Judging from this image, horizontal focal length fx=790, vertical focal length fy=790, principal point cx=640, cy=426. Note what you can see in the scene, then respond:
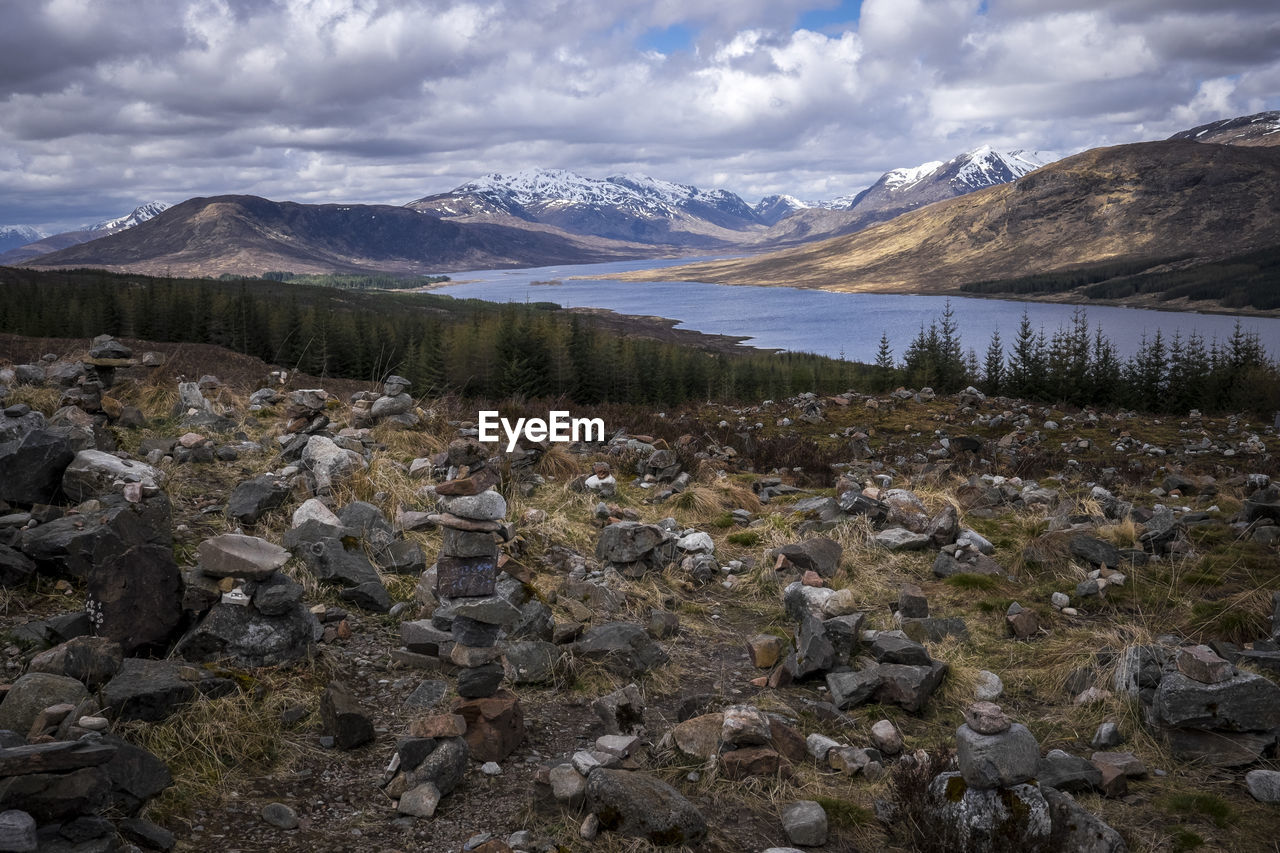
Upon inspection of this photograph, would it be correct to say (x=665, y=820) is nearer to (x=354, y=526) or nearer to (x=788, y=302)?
(x=354, y=526)

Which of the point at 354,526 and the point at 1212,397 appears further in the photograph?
the point at 1212,397

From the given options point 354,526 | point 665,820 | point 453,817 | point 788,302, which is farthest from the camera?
point 788,302

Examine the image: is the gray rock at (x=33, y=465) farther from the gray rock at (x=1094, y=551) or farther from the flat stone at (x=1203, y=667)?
the gray rock at (x=1094, y=551)

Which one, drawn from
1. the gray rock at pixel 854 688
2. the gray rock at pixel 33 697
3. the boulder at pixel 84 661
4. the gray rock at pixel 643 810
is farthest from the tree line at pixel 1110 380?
the gray rock at pixel 33 697

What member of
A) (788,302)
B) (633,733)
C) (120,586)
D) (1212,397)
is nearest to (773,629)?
(633,733)

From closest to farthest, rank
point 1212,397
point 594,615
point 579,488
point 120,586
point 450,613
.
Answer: point 120,586 → point 450,613 → point 594,615 → point 579,488 → point 1212,397

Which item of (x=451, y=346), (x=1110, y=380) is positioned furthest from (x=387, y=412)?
(x=451, y=346)

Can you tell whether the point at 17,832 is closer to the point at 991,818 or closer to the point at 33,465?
the point at 991,818
